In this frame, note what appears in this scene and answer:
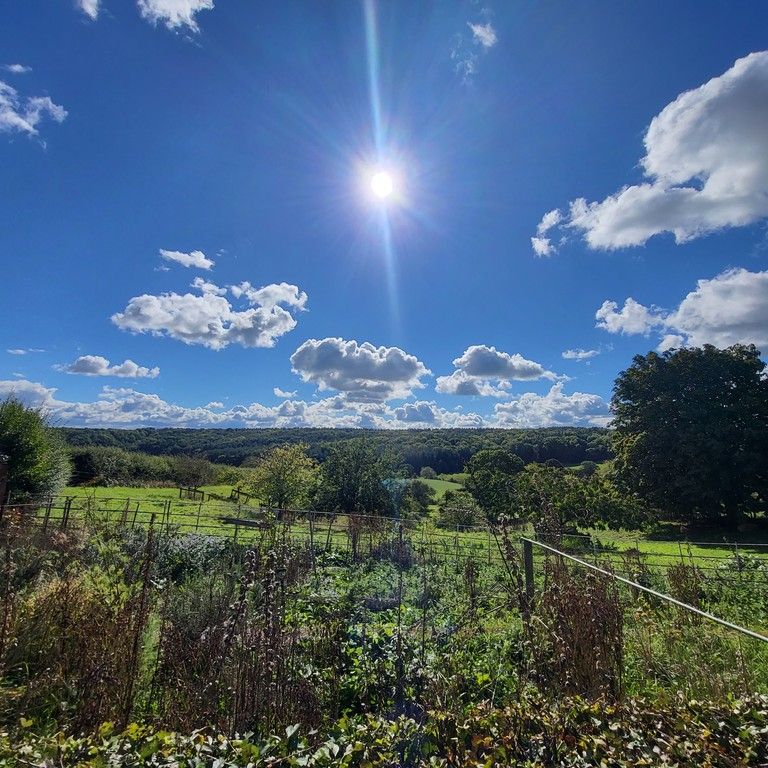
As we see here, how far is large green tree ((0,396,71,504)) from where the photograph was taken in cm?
1583

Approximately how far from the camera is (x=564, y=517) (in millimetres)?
23578

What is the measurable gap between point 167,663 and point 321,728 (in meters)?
1.31

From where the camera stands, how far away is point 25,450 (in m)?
16.3

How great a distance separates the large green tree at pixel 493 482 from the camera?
31.0m

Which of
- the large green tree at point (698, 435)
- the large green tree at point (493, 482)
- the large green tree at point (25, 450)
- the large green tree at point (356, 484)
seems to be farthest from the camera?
the large green tree at point (356, 484)

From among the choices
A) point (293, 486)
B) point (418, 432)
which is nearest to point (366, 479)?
point (293, 486)

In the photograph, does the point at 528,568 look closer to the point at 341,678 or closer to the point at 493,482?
the point at 341,678

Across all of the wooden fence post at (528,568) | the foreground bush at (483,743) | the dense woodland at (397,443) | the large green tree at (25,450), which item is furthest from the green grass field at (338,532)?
the dense woodland at (397,443)

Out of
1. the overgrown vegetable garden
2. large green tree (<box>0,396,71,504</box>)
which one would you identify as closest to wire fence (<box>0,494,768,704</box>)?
the overgrown vegetable garden

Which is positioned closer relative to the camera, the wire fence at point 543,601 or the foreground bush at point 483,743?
the foreground bush at point 483,743

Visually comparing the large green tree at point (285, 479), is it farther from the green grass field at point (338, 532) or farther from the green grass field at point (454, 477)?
the green grass field at point (454, 477)

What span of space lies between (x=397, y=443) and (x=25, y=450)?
36.2 m

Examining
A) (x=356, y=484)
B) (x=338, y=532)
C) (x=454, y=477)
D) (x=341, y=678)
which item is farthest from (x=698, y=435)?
(x=454, y=477)

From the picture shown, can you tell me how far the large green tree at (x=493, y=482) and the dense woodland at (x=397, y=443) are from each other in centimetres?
652
